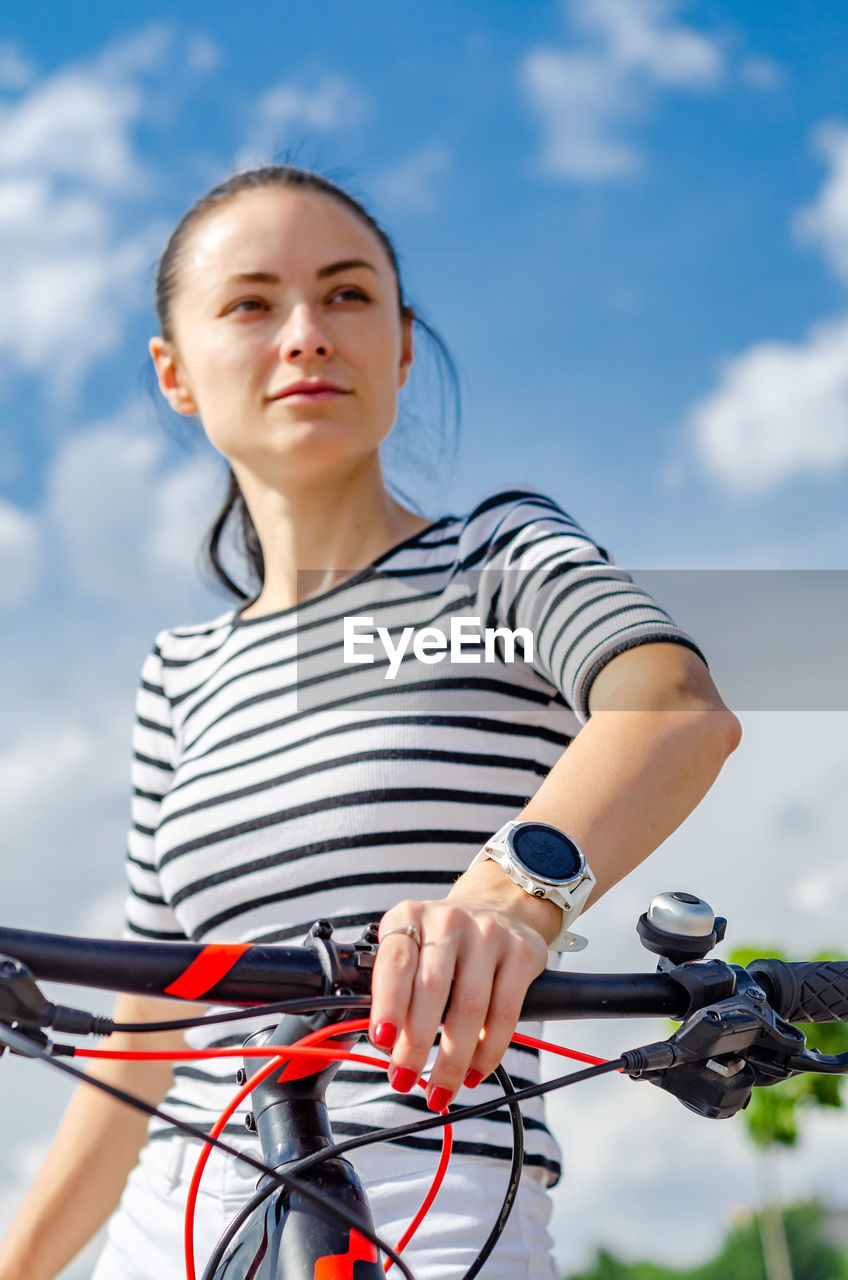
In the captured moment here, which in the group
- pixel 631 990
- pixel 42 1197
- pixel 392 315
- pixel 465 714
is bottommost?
pixel 42 1197

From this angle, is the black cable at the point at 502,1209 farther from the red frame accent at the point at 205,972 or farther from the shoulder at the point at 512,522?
the shoulder at the point at 512,522

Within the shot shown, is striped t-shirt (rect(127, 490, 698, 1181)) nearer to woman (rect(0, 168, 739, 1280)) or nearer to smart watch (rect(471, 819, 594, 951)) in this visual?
woman (rect(0, 168, 739, 1280))

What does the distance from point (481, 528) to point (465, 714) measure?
0.33 meters

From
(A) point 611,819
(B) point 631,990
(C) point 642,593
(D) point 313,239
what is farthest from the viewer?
(D) point 313,239

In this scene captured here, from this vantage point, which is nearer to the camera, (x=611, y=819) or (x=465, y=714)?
(x=611, y=819)

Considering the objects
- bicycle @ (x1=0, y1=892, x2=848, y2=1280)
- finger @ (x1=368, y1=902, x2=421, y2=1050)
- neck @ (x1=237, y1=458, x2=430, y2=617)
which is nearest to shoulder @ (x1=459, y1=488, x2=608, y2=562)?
neck @ (x1=237, y1=458, x2=430, y2=617)

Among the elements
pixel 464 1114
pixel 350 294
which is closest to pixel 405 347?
pixel 350 294

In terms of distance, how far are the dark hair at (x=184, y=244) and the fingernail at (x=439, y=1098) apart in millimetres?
1988

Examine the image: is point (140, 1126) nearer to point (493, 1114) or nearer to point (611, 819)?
point (493, 1114)

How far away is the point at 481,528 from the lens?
198cm

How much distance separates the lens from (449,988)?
90cm

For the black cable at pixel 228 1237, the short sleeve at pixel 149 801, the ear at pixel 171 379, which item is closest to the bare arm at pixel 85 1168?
the short sleeve at pixel 149 801

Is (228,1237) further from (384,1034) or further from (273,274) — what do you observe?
(273,274)

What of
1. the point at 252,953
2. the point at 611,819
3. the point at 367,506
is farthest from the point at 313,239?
the point at 252,953
